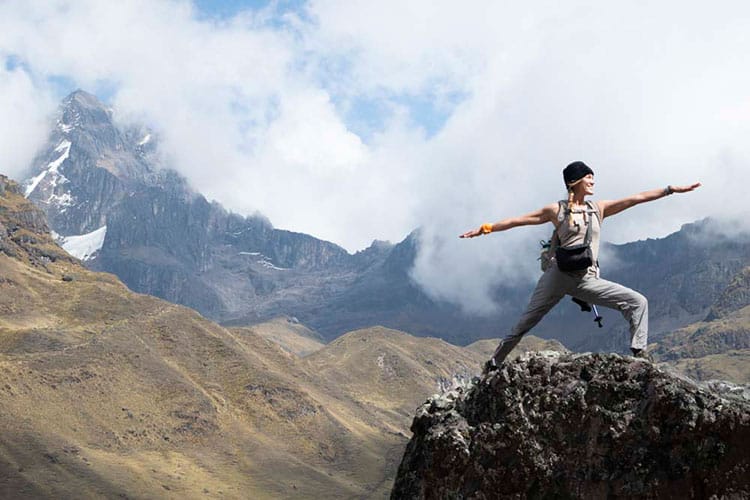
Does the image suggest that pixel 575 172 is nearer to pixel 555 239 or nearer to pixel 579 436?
pixel 555 239

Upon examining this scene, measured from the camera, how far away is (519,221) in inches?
512

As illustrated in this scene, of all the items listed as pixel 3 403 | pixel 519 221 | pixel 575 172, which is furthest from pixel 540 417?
pixel 3 403

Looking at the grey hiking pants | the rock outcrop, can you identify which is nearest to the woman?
the grey hiking pants

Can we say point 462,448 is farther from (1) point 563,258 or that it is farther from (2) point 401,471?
(1) point 563,258

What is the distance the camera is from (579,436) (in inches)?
454

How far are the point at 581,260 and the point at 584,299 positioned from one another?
76 cm

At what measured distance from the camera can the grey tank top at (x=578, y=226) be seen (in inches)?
500

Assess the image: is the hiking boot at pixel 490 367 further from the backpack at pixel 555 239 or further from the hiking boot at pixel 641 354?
the hiking boot at pixel 641 354

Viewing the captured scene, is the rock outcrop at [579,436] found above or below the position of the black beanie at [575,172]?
below

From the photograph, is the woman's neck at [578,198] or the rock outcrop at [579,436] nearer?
the rock outcrop at [579,436]

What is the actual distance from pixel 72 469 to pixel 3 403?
2873 cm

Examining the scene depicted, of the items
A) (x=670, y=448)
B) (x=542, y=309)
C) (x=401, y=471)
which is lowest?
(x=401, y=471)

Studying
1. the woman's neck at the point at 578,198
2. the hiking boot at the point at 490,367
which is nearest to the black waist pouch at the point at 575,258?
the woman's neck at the point at 578,198

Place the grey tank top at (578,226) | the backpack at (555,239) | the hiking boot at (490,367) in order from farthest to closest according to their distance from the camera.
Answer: the hiking boot at (490,367)
the backpack at (555,239)
the grey tank top at (578,226)
